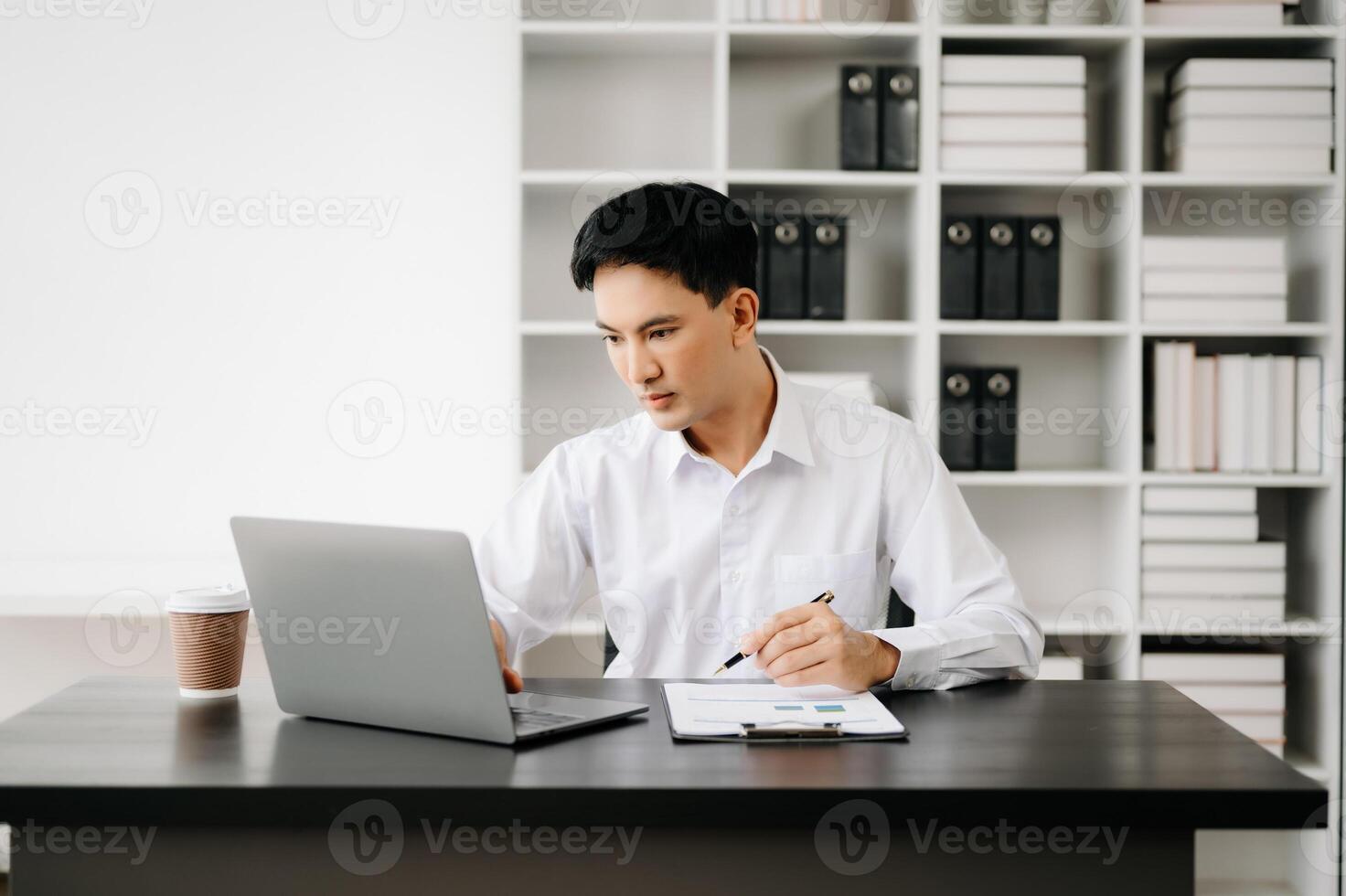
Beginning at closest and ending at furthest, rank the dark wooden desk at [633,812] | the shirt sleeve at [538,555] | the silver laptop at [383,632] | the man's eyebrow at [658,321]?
the dark wooden desk at [633,812]
the silver laptop at [383,632]
the man's eyebrow at [658,321]
the shirt sleeve at [538,555]

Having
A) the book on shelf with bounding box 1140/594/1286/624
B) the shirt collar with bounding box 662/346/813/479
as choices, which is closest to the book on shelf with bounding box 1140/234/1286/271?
the book on shelf with bounding box 1140/594/1286/624

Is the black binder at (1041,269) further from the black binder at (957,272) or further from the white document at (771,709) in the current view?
the white document at (771,709)

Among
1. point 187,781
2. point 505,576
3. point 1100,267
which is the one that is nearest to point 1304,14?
point 1100,267

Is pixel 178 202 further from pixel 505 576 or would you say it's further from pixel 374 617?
pixel 374 617

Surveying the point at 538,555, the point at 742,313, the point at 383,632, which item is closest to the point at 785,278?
the point at 742,313

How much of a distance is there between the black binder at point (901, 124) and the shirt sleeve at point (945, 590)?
39.1 inches

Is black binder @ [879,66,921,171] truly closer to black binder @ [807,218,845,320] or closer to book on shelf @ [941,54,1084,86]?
book on shelf @ [941,54,1084,86]

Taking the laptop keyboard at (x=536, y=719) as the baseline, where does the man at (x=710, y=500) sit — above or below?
above

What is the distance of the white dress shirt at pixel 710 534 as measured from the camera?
1.73 meters

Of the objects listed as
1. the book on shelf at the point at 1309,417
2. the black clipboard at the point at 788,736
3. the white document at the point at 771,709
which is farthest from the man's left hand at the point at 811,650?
the book on shelf at the point at 1309,417

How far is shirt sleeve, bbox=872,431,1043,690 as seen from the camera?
1.39 m

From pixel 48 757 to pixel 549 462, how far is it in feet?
2.90

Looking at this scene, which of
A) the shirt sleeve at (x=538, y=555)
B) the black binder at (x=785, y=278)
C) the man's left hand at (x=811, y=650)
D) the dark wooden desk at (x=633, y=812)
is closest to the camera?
the dark wooden desk at (x=633, y=812)

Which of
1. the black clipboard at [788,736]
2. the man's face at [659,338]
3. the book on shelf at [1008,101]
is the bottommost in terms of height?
the black clipboard at [788,736]
